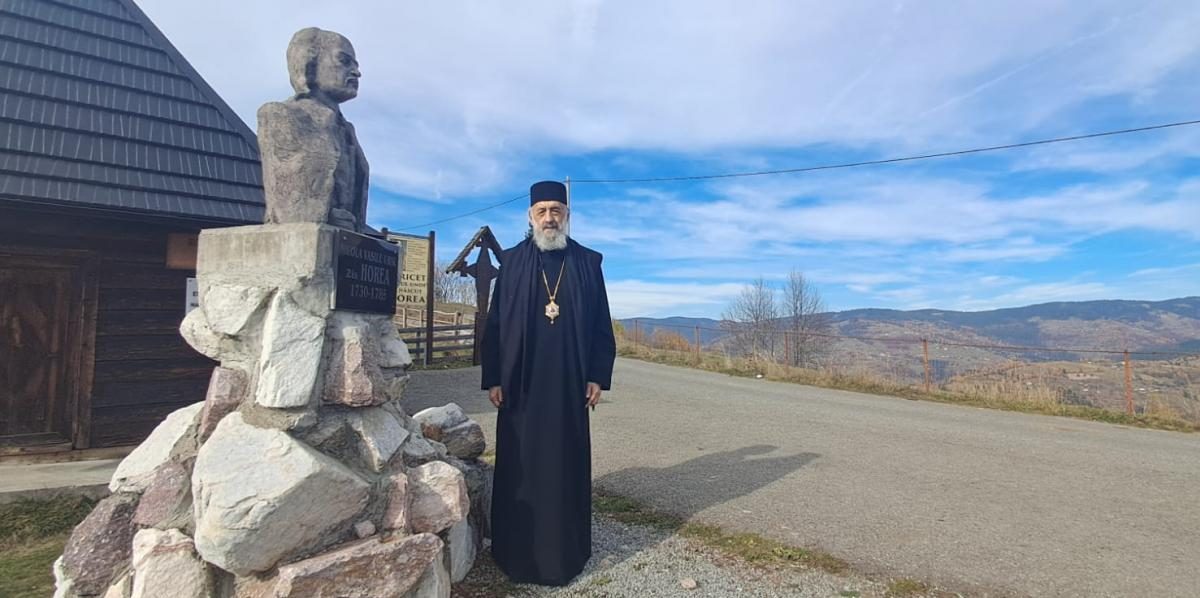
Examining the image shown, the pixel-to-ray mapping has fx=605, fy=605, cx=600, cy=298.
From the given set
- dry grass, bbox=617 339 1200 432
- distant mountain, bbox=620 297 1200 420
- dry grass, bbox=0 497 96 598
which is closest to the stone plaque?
dry grass, bbox=0 497 96 598

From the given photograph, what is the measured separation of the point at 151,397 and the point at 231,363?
4.10m

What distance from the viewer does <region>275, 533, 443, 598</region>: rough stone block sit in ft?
7.28

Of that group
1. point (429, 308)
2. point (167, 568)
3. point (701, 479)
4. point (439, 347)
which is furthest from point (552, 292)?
point (439, 347)

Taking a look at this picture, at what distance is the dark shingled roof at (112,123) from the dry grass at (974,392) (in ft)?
40.1

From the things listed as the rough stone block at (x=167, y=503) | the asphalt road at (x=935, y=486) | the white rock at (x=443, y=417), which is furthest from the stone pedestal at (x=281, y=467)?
the asphalt road at (x=935, y=486)

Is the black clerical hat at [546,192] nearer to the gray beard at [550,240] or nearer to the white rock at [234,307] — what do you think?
the gray beard at [550,240]

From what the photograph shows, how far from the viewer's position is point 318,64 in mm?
2953

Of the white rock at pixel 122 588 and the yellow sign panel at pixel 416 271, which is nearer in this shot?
the white rock at pixel 122 588

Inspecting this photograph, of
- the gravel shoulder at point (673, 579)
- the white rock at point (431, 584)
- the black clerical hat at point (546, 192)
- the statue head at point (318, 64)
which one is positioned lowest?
the gravel shoulder at point (673, 579)

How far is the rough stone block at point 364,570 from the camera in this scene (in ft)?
7.28

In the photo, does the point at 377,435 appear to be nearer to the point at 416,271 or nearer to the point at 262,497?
the point at 262,497

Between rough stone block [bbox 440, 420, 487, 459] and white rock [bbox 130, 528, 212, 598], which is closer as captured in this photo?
white rock [bbox 130, 528, 212, 598]

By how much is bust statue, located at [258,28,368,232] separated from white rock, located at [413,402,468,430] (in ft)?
4.41

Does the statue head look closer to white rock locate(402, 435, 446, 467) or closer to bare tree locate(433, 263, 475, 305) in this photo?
white rock locate(402, 435, 446, 467)
